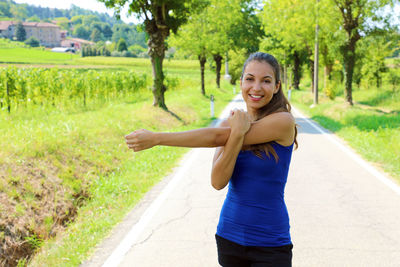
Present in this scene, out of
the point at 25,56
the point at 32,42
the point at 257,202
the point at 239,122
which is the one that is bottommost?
the point at 257,202

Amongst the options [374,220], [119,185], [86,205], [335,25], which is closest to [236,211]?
[374,220]

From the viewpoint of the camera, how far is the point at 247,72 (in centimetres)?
230

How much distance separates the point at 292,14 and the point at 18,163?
97.5 feet

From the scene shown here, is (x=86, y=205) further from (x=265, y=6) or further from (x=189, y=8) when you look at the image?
(x=265, y=6)

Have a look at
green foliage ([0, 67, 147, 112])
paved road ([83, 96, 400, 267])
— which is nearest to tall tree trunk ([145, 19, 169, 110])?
green foliage ([0, 67, 147, 112])

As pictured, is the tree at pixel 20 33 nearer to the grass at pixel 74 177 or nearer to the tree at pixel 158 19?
A: the grass at pixel 74 177

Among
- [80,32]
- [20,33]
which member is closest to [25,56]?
[20,33]

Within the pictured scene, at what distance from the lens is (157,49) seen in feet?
62.6

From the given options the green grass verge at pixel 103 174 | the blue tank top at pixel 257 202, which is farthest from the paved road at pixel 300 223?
the blue tank top at pixel 257 202

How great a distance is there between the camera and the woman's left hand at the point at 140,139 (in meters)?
2.11

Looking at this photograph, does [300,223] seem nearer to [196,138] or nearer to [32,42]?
[196,138]

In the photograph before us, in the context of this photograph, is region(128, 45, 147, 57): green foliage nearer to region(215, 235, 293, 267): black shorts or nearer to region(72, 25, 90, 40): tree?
region(72, 25, 90, 40): tree

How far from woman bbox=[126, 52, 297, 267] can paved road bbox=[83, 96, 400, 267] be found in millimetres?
2332

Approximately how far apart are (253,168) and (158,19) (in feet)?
56.5
